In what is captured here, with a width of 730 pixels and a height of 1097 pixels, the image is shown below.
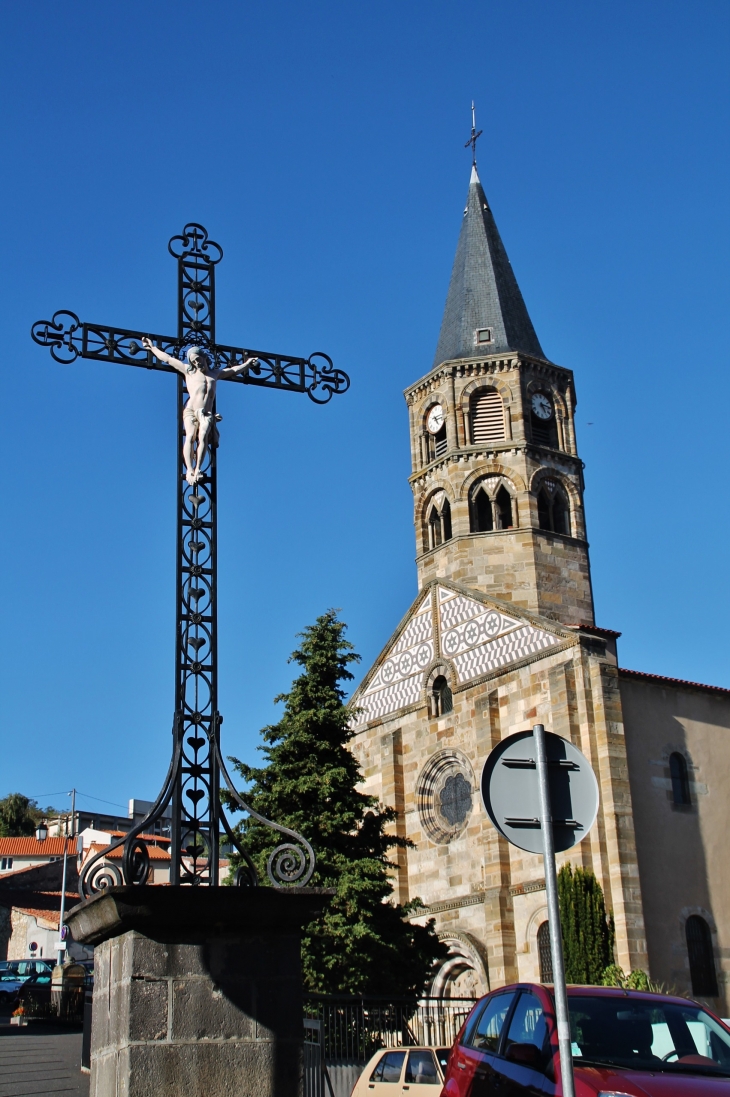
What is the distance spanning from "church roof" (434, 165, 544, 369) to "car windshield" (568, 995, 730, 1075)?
29990 mm

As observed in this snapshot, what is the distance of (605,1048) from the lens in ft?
23.6

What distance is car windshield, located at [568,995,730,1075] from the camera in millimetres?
7043

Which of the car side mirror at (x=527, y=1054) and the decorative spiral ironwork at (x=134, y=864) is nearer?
the decorative spiral ironwork at (x=134, y=864)

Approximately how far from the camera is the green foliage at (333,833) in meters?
21.2

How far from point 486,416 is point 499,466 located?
1887mm

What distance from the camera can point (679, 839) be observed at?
27859 millimetres

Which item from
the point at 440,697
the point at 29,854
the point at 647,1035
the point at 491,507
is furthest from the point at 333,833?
the point at 29,854

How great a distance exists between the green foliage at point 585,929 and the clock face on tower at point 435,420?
15.1 meters

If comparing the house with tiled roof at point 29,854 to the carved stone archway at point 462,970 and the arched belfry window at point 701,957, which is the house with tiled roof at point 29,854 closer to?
the carved stone archway at point 462,970

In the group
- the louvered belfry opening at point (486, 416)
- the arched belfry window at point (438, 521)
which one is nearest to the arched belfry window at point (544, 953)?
the arched belfry window at point (438, 521)

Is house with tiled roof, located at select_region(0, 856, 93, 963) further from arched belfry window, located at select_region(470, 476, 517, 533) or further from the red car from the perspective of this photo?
the red car

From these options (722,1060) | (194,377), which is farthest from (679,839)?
(194,377)

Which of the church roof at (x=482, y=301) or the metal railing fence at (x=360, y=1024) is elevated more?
the church roof at (x=482, y=301)

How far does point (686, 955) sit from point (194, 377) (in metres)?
23.1
